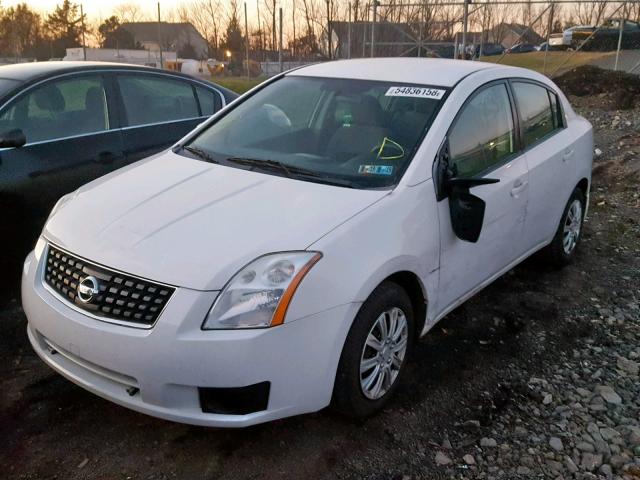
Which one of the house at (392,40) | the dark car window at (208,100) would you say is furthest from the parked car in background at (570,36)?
the dark car window at (208,100)

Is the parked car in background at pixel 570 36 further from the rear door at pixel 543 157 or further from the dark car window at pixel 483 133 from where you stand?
the dark car window at pixel 483 133

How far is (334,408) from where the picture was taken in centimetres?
292

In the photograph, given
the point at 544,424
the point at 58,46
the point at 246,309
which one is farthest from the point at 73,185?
the point at 58,46

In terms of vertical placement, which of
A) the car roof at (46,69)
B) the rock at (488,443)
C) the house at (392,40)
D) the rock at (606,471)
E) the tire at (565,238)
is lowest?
the rock at (606,471)

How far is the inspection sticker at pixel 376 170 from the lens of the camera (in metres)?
3.25

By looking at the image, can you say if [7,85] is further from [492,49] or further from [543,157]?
[492,49]

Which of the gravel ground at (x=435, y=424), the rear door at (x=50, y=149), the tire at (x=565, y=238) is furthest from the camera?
the tire at (x=565, y=238)

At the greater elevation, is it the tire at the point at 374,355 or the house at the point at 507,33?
the house at the point at 507,33

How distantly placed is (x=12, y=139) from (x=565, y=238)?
13.9 feet

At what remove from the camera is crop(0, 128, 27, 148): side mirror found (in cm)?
416

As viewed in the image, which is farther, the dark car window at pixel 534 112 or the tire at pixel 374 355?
the dark car window at pixel 534 112

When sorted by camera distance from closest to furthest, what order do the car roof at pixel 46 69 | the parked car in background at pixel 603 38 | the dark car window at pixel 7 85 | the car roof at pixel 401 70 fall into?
the car roof at pixel 401 70 → the dark car window at pixel 7 85 → the car roof at pixel 46 69 → the parked car in background at pixel 603 38

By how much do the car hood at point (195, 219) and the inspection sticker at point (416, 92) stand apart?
A: 88 cm

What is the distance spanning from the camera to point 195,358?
2441mm
